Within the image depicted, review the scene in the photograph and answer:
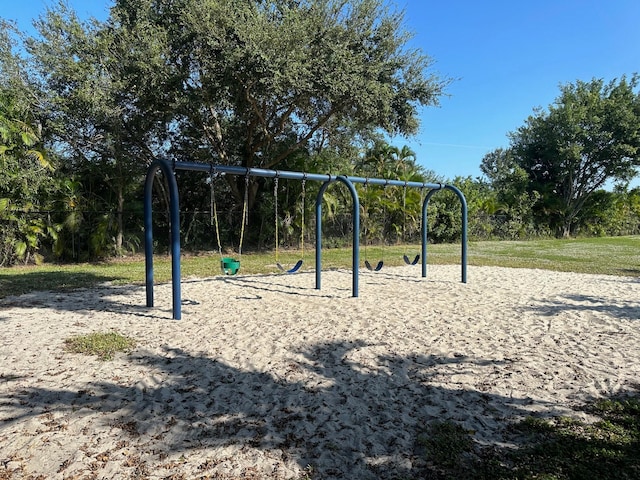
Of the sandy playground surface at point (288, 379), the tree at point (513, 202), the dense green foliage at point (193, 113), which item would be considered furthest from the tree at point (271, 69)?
the tree at point (513, 202)

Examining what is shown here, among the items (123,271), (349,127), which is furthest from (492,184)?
(123,271)

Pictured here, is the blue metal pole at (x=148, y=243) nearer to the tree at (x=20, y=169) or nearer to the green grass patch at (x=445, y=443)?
the green grass patch at (x=445, y=443)

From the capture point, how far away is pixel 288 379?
3.76 metres

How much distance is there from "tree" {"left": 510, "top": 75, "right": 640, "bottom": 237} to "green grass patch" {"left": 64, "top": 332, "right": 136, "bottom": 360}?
29435mm

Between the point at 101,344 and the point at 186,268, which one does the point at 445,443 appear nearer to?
the point at 101,344

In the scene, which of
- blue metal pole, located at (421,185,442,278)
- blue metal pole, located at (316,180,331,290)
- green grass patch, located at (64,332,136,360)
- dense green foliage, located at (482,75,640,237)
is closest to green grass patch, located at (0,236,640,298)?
blue metal pole, located at (421,185,442,278)

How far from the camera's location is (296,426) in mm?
2934

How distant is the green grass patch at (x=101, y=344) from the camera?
4430 millimetres

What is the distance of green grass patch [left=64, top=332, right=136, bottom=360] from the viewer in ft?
14.5

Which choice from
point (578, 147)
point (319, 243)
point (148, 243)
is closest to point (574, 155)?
point (578, 147)

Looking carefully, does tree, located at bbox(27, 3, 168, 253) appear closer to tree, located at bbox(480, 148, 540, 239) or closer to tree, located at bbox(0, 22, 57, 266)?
tree, located at bbox(0, 22, 57, 266)

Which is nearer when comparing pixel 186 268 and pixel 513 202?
pixel 186 268

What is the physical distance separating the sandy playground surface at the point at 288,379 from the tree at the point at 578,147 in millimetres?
24956

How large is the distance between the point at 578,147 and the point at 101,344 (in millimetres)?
30280
